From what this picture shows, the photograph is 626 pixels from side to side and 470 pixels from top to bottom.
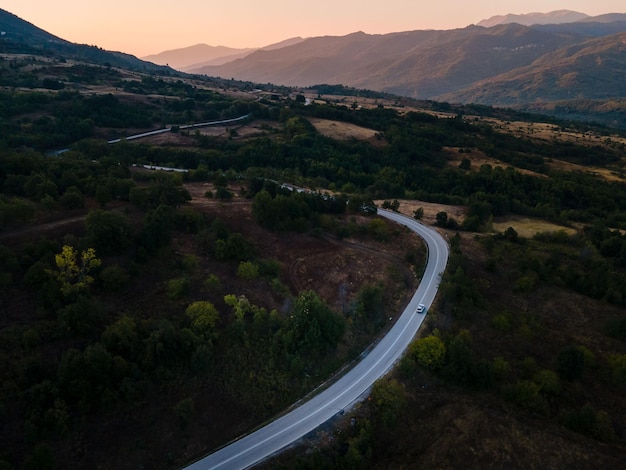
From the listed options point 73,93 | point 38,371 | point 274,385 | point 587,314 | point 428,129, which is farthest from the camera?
point 428,129

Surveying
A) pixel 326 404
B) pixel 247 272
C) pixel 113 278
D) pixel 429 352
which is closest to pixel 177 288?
pixel 113 278

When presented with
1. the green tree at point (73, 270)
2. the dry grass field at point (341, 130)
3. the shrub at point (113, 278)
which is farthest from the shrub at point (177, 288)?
the dry grass field at point (341, 130)

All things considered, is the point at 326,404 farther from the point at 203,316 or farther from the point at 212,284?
the point at 212,284

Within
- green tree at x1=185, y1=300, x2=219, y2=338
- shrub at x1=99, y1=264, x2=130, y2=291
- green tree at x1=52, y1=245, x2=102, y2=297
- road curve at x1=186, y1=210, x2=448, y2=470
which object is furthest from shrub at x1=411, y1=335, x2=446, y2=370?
green tree at x1=52, y1=245, x2=102, y2=297

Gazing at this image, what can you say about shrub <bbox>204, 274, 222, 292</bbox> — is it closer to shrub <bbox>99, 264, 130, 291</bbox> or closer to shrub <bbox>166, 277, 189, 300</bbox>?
shrub <bbox>166, 277, 189, 300</bbox>

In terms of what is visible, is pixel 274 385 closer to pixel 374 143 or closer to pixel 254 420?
pixel 254 420

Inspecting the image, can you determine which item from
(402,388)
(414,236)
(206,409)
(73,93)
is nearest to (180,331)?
(206,409)

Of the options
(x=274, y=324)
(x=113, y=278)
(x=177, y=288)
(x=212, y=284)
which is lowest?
(x=274, y=324)
